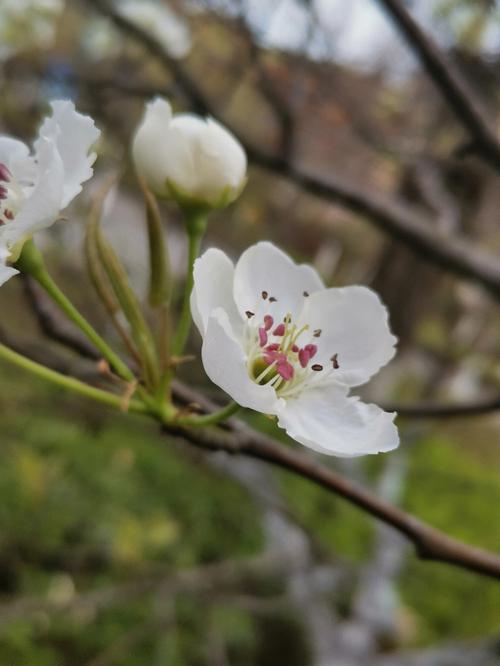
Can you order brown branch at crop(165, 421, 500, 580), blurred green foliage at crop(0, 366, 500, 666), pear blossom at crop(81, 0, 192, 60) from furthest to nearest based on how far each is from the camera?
pear blossom at crop(81, 0, 192, 60), blurred green foliage at crop(0, 366, 500, 666), brown branch at crop(165, 421, 500, 580)

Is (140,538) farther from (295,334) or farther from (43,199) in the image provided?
(43,199)

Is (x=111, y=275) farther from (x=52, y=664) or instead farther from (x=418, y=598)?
(x=418, y=598)

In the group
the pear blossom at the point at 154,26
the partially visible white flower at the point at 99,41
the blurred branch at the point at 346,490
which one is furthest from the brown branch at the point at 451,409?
the partially visible white flower at the point at 99,41

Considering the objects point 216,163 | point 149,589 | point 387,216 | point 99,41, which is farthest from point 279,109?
point 99,41

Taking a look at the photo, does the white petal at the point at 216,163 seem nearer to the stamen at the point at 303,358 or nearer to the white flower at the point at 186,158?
the white flower at the point at 186,158

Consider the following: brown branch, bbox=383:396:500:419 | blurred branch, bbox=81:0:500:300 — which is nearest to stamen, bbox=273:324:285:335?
brown branch, bbox=383:396:500:419

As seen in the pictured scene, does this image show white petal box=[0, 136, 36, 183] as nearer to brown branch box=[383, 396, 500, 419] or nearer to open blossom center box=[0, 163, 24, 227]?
open blossom center box=[0, 163, 24, 227]
